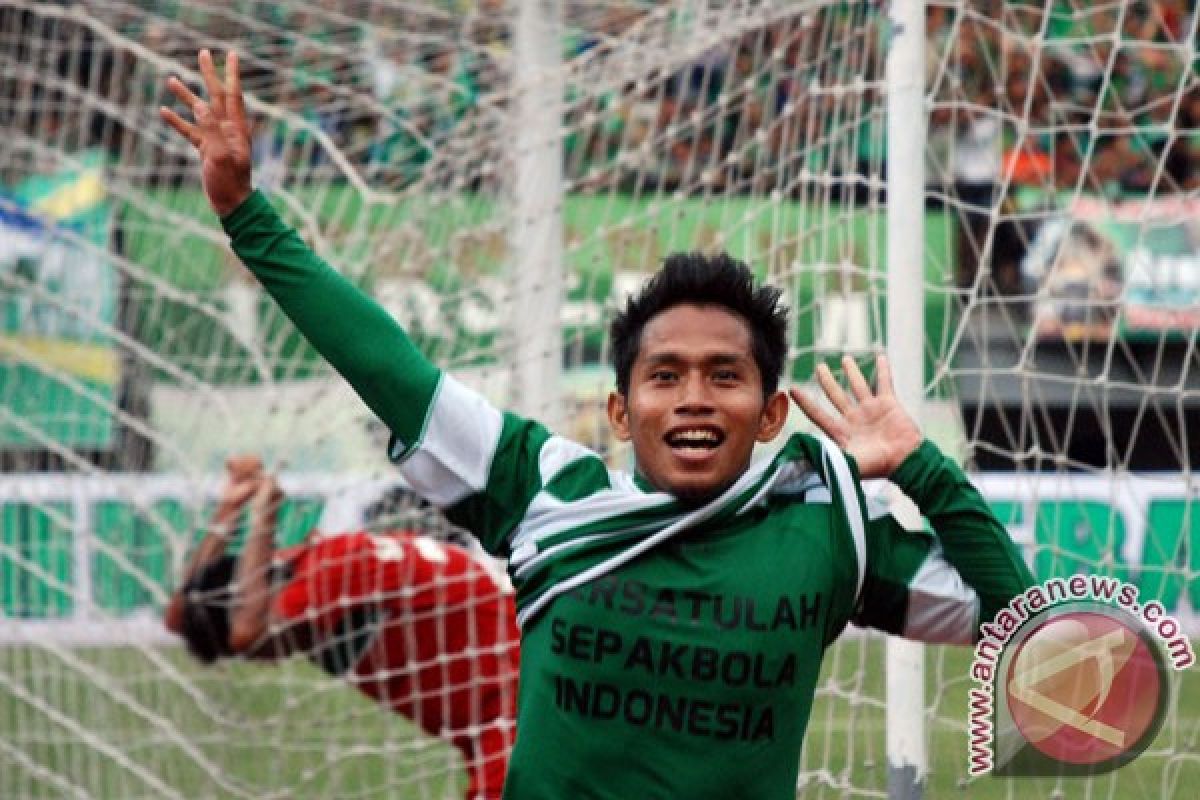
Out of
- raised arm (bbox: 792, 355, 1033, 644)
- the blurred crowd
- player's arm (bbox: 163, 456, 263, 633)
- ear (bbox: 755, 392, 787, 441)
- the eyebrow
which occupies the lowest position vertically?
player's arm (bbox: 163, 456, 263, 633)

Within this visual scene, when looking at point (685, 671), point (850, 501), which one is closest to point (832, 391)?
point (850, 501)

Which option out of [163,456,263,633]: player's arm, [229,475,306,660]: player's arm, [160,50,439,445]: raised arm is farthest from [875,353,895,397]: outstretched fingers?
[163,456,263,633]: player's arm

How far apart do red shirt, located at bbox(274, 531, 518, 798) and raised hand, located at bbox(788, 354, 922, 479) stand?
7.87 feet

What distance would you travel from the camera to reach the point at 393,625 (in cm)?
534

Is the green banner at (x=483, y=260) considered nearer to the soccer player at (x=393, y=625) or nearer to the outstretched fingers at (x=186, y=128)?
the soccer player at (x=393, y=625)

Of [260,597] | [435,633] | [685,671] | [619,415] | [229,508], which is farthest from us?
[229,508]

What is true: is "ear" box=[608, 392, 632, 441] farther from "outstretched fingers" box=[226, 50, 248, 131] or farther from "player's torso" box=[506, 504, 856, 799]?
"outstretched fingers" box=[226, 50, 248, 131]

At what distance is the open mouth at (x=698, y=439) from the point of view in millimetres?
2604

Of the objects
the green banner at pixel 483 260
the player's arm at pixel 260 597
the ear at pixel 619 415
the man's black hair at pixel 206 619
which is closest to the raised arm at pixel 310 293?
the ear at pixel 619 415

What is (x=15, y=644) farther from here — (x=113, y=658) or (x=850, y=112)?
(x=850, y=112)

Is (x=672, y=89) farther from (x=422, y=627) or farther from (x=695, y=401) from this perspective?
(x=695, y=401)

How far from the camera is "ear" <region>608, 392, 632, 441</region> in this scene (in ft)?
9.07

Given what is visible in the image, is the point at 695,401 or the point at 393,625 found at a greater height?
the point at 695,401

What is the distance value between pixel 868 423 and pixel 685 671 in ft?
1.51
